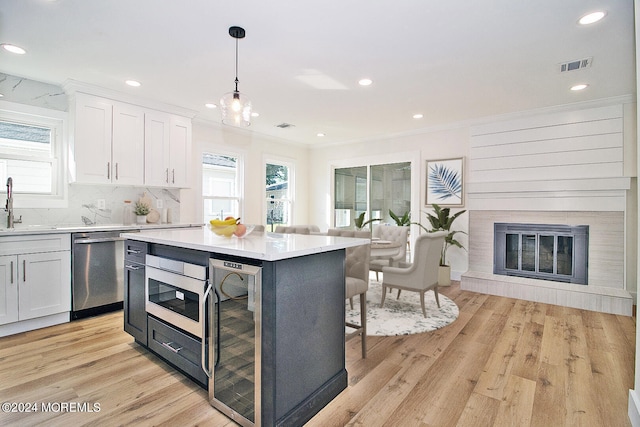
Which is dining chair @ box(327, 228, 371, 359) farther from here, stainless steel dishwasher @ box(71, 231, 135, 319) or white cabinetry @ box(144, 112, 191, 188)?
white cabinetry @ box(144, 112, 191, 188)

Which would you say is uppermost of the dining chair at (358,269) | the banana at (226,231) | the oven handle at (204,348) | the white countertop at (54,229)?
the banana at (226,231)

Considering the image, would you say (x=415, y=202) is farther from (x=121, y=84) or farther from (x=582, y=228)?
(x=121, y=84)

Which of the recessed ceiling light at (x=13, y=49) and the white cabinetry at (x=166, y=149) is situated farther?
the white cabinetry at (x=166, y=149)

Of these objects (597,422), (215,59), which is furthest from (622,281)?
(215,59)

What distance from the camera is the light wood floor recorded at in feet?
5.97

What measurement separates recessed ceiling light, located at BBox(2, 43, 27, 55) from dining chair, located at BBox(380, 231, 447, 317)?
4061mm

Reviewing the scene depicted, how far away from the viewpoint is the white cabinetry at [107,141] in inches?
140

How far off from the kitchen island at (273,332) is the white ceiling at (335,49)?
1641mm

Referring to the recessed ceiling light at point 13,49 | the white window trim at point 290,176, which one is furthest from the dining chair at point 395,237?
the recessed ceiling light at point 13,49

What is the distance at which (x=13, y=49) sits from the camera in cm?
282

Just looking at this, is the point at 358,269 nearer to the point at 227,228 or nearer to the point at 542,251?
the point at 227,228

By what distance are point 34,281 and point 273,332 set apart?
2.90 m

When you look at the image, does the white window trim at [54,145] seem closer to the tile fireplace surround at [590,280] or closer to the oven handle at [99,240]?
the oven handle at [99,240]

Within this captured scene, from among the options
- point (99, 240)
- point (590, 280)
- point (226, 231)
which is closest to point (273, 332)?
point (226, 231)
